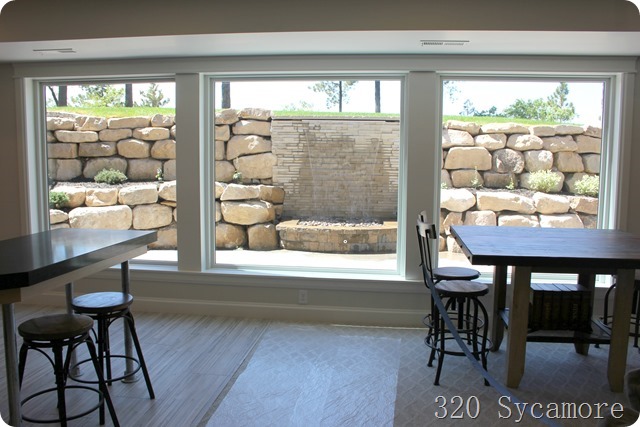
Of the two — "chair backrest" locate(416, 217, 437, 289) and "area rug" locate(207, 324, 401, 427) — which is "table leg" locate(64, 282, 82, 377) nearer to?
"area rug" locate(207, 324, 401, 427)

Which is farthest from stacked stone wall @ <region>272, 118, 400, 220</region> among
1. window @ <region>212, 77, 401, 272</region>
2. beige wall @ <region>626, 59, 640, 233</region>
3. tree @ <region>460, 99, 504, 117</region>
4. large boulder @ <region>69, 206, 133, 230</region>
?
beige wall @ <region>626, 59, 640, 233</region>

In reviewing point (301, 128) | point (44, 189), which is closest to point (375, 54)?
point (301, 128)

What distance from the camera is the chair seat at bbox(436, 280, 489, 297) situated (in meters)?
3.05

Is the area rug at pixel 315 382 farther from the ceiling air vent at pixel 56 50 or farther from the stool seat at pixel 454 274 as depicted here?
the ceiling air vent at pixel 56 50

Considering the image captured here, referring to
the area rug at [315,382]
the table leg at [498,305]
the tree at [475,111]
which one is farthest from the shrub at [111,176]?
the table leg at [498,305]

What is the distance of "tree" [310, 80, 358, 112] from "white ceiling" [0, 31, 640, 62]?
1.17ft

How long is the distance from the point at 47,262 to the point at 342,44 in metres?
2.46

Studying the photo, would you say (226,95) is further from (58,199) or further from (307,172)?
(58,199)

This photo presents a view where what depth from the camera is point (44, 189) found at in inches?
185

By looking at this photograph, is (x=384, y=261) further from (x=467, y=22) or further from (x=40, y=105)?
(x=40, y=105)

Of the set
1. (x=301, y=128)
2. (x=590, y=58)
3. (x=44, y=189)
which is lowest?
(x=44, y=189)

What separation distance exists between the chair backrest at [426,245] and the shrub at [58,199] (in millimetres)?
3385

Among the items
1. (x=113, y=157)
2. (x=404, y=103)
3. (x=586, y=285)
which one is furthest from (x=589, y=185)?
(x=113, y=157)

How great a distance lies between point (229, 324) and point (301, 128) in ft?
5.77
